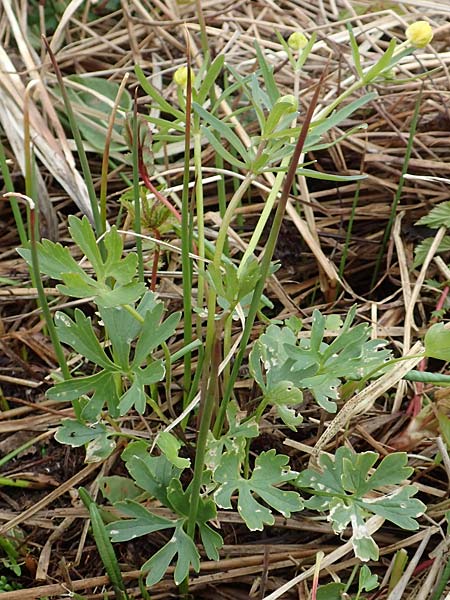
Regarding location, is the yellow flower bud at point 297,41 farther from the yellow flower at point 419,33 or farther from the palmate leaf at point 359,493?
the palmate leaf at point 359,493

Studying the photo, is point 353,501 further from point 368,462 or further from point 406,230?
point 406,230

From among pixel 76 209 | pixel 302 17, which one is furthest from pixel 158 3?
pixel 76 209

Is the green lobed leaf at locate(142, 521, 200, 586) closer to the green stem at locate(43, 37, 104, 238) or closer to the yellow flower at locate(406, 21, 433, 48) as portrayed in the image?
the green stem at locate(43, 37, 104, 238)

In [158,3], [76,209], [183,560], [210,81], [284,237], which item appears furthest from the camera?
[158,3]

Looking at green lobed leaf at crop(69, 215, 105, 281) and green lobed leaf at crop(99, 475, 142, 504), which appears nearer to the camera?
green lobed leaf at crop(69, 215, 105, 281)

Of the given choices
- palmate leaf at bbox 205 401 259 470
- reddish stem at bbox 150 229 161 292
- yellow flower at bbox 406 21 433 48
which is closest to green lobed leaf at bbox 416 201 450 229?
yellow flower at bbox 406 21 433 48

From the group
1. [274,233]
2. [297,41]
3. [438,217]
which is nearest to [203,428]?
[274,233]

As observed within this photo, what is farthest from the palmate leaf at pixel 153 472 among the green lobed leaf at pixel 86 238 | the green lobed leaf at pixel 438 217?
the green lobed leaf at pixel 438 217

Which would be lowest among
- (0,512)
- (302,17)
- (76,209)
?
(0,512)

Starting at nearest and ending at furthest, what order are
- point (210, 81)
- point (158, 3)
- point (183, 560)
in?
1. point (183, 560)
2. point (210, 81)
3. point (158, 3)
